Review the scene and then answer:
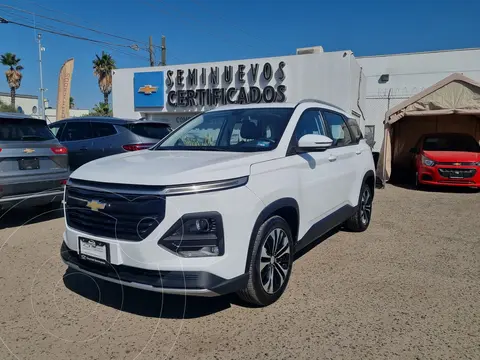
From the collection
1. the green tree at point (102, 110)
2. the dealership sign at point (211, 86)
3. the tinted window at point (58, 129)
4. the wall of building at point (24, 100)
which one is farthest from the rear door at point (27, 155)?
the wall of building at point (24, 100)

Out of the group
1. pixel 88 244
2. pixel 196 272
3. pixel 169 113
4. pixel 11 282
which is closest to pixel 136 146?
pixel 11 282

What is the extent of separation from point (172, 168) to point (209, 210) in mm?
502

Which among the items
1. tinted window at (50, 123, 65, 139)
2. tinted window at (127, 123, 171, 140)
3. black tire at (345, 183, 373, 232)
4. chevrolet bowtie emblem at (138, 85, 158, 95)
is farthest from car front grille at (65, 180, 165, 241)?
chevrolet bowtie emblem at (138, 85, 158, 95)

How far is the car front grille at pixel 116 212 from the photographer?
9.28ft

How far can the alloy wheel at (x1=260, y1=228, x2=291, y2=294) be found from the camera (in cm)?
339

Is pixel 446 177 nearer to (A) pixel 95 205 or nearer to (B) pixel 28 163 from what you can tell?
(B) pixel 28 163

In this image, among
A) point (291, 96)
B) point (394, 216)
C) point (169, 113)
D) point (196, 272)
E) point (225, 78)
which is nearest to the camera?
point (196, 272)

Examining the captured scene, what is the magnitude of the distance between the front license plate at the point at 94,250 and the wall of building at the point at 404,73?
63.7 feet

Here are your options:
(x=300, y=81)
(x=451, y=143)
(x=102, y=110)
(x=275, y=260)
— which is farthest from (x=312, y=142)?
(x=102, y=110)

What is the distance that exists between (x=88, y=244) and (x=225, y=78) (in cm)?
1481

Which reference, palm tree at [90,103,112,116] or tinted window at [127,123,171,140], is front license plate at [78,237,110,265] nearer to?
tinted window at [127,123,171,140]

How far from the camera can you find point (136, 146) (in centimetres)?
772

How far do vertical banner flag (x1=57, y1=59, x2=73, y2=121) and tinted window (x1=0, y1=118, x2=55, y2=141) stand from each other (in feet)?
47.3

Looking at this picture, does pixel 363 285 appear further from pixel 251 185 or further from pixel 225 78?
pixel 225 78
